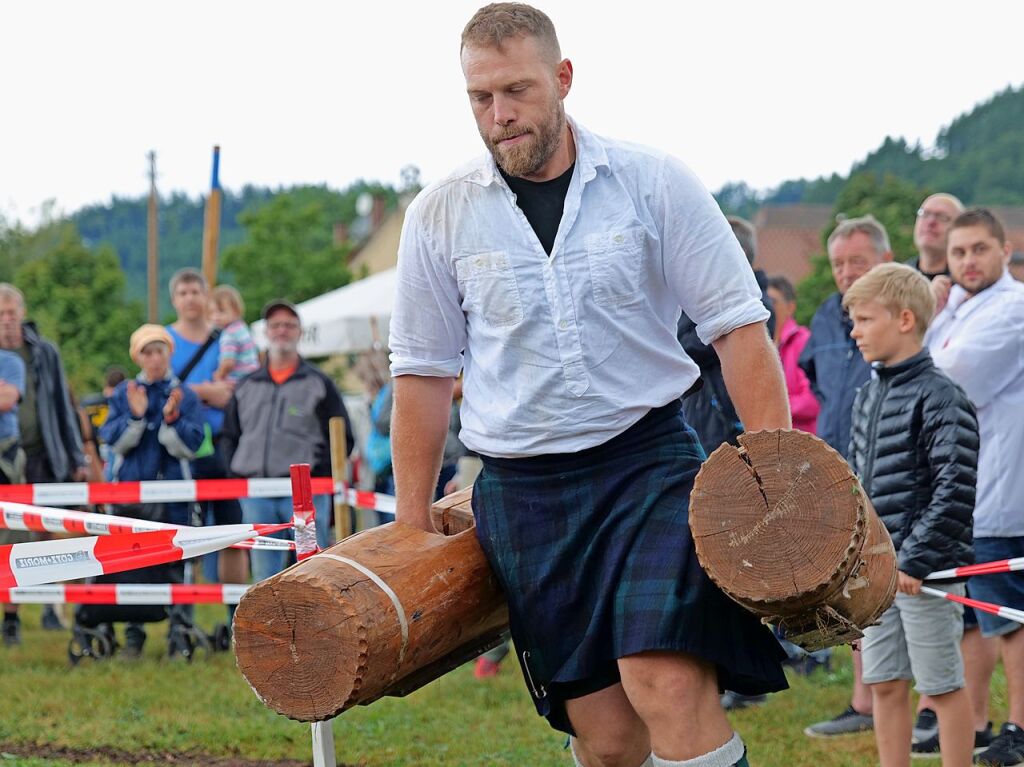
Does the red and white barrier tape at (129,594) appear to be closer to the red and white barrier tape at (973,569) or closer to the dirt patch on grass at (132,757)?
the dirt patch on grass at (132,757)

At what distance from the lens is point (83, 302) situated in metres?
39.5

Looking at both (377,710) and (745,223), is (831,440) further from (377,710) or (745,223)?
(377,710)

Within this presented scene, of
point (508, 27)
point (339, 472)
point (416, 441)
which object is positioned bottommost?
Result: point (339, 472)

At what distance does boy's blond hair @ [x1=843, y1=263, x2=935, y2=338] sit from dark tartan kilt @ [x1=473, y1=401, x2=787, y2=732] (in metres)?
1.42

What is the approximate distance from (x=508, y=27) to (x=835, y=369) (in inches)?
142

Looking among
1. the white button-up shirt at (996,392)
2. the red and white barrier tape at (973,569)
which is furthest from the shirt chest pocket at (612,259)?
the white button-up shirt at (996,392)

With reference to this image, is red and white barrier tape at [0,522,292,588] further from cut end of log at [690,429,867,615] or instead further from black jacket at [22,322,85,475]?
black jacket at [22,322,85,475]

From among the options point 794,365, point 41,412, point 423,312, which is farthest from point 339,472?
point 423,312

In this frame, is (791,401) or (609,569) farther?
(791,401)

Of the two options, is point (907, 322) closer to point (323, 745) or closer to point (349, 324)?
point (323, 745)

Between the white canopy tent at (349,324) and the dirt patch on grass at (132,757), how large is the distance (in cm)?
837

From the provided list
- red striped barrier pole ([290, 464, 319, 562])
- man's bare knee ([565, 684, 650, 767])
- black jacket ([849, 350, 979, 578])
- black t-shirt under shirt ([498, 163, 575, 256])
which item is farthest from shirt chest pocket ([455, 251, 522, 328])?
black jacket ([849, 350, 979, 578])

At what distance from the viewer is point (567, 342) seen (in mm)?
3277

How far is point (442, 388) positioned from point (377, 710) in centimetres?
301
